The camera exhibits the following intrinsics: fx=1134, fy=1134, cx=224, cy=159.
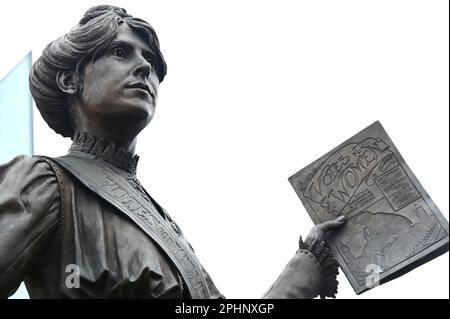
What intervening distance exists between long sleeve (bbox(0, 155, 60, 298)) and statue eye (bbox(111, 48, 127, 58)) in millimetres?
807

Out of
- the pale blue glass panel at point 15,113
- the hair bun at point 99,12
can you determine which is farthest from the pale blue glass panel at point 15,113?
the hair bun at point 99,12

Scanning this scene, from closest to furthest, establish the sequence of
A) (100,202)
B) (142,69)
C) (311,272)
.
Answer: (100,202) → (142,69) → (311,272)

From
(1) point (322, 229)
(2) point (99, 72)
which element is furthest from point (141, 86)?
(1) point (322, 229)

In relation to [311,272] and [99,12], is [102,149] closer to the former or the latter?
[99,12]

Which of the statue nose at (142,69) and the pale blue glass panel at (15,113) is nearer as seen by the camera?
the statue nose at (142,69)

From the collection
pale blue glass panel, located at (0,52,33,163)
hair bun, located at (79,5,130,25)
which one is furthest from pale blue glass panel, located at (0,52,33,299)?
hair bun, located at (79,5,130,25)

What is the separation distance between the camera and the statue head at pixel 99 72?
5.97 m

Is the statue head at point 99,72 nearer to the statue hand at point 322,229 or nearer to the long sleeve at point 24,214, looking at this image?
the long sleeve at point 24,214

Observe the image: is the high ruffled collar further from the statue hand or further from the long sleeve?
the statue hand

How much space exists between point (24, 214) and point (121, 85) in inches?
40.1

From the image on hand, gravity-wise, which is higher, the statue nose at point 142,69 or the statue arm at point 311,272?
the statue nose at point 142,69

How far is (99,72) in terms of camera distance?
6047 mm

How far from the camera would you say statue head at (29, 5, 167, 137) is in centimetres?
597
